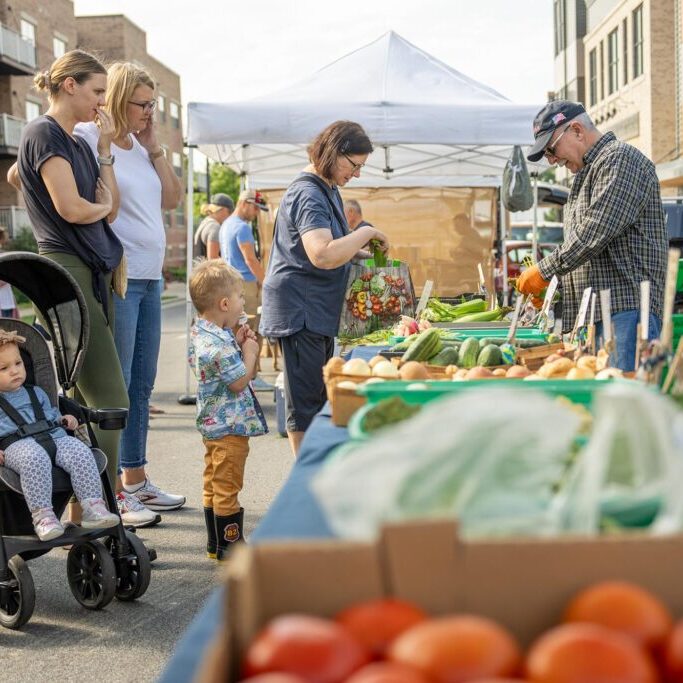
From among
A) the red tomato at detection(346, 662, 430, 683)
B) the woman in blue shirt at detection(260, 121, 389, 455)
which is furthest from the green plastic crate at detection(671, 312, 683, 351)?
the red tomato at detection(346, 662, 430, 683)

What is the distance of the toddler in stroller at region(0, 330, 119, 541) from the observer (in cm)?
368

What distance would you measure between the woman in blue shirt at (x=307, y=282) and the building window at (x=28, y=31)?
3706cm

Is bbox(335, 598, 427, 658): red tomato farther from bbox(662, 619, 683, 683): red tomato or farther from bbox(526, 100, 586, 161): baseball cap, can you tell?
bbox(526, 100, 586, 161): baseball cap

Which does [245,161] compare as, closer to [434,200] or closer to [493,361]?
[434,200]

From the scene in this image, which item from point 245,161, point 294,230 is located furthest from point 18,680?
point 245,161

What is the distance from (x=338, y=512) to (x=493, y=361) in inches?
79.8

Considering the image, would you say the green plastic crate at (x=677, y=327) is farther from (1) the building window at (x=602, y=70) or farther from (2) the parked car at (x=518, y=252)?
(1) the building window at (x=602, y=70)

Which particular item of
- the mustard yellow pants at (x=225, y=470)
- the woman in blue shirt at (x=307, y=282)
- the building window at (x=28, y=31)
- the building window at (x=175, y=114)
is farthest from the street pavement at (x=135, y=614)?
the building window at (x=175, y=114)

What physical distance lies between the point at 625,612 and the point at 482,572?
0.58ft

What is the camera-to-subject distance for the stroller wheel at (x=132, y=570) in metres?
3.95

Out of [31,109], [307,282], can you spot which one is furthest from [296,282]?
[31,109]

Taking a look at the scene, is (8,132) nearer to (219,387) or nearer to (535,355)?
(219,387)

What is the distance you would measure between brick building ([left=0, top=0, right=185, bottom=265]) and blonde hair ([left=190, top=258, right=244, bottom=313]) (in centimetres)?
2697

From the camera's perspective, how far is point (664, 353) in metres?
2.34
